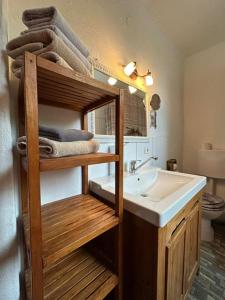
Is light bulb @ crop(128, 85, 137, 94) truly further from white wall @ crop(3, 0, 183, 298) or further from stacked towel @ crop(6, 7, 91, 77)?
stacked towel @ crop(6, 7, 91, 77)

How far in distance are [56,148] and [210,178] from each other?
2.07m

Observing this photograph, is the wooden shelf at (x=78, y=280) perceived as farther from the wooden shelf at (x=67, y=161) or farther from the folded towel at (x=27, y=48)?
the folded towel at (x=27, y=48)

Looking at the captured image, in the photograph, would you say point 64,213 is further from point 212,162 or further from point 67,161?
point 212,162

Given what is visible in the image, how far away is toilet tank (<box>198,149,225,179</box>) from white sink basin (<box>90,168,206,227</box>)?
89 cm

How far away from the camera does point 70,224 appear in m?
0.62

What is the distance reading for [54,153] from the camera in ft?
1.55

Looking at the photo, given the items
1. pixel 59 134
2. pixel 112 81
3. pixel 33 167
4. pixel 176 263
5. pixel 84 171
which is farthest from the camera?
pixel 112 81

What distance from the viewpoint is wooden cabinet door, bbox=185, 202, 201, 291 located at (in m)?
0.95

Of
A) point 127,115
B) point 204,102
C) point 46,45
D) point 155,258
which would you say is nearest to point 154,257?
point 155,258

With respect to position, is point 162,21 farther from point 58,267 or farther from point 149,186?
point 58,267

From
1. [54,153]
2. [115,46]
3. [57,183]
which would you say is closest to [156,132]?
[115,46]

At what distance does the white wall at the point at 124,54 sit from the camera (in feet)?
2.72

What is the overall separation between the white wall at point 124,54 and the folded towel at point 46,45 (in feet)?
0.83

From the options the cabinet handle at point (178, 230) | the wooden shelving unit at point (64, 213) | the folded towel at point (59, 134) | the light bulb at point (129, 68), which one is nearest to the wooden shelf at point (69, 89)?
the wooden shelving unit at point (64, 213)
